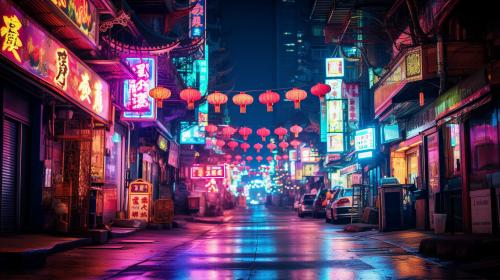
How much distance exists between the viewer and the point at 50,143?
66.4ft

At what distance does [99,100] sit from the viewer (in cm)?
2167

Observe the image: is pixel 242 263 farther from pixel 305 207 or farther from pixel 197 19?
pixel 305 207

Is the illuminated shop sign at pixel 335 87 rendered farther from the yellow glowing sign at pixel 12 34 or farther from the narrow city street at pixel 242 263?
the yellow glowing sign at pixel 12 34

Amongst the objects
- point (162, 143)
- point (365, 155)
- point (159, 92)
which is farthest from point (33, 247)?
point (365, 155)

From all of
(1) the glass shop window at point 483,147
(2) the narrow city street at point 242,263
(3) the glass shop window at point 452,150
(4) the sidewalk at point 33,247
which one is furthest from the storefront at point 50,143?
(3) the glass shop window at point 452,150

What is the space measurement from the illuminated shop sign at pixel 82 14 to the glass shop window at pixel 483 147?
12.6 meters

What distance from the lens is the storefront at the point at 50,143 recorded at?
17.3m

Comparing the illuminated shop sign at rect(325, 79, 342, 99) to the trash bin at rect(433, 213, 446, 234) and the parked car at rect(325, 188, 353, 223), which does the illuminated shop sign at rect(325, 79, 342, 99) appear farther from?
the trash bin at rect(433, 213, 446, 234)

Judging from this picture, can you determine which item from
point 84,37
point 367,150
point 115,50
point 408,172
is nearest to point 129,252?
point 84,37

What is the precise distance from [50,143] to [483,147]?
14.0 m

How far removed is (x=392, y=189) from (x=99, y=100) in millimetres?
12276

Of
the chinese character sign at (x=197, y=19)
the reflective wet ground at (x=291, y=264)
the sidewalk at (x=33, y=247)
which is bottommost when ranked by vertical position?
the reflective wet ground at (x=291, y=264)

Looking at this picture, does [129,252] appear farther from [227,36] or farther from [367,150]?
[227,36]

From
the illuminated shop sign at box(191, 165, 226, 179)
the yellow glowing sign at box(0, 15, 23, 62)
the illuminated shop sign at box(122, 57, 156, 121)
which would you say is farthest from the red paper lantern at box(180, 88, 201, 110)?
the illuminated shop sign at box(191, 165, 226, 179)
